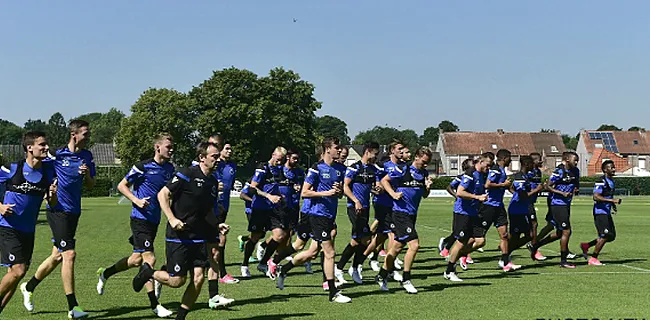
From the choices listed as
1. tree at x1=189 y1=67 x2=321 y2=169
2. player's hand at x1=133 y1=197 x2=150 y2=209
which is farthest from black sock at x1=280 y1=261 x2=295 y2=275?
tree at x1=189 y1=67 x2=321 y2=169

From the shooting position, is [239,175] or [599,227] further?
[239,175]

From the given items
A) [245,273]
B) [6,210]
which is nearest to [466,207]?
[245,273]

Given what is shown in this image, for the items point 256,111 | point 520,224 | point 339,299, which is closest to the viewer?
point 339,299

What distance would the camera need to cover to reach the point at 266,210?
46.6 feet

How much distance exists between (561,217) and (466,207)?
10.2 ft

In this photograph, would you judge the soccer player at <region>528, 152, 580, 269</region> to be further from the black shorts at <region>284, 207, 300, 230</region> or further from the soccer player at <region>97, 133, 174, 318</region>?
the soccer player at <region>97, 133, 174, 318</region>

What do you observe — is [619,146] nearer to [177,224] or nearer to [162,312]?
[162,312]

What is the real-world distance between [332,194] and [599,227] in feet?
23.3

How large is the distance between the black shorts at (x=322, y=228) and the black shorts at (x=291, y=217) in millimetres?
2729

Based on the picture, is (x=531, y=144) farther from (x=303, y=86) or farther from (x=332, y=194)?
(x=332, y=194)

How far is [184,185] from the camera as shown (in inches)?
335

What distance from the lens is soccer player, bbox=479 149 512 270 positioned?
14.5 metres

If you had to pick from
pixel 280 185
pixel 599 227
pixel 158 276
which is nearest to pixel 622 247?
pixel 599 227

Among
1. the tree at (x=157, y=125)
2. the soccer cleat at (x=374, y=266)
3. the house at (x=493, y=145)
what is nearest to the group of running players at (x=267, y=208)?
the soccer cleat at (x=374, y=266)
